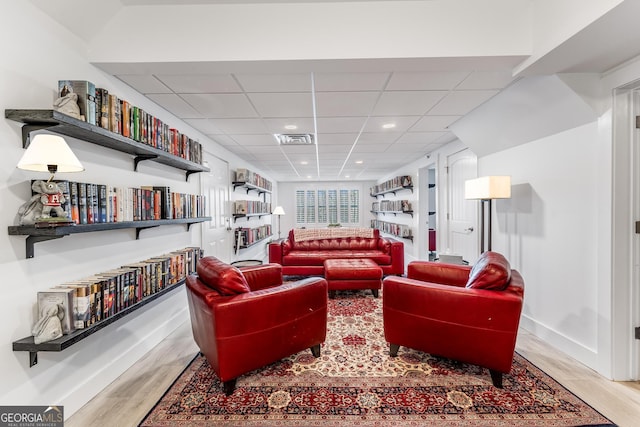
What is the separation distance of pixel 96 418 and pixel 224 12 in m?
2.78

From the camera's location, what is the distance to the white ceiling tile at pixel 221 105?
2.53 metres

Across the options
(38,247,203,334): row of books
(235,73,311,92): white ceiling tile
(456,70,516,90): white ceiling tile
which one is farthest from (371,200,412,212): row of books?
(38,247,203,334): row of books

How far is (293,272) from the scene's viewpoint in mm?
4684

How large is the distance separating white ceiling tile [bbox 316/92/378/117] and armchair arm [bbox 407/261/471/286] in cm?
173

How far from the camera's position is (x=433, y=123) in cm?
339

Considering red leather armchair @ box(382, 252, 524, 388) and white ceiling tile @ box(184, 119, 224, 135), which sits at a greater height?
white ceiling tile @ box(184, 119, 224, 135)

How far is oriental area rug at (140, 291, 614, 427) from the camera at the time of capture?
157 cm

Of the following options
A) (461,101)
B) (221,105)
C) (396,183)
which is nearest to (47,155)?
(221,105)

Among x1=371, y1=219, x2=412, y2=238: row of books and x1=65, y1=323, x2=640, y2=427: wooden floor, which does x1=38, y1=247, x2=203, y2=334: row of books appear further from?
x1=371, y1=219, x2=412, y2=238: row of books

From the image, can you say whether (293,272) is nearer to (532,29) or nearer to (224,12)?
(224,12)

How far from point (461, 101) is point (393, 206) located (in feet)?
15.2

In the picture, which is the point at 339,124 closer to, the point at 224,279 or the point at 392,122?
the point at 392,122

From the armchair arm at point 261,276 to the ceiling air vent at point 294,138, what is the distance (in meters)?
1.98

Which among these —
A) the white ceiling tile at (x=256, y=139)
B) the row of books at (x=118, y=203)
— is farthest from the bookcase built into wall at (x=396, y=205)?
the row of books at (x=118, y=203)
